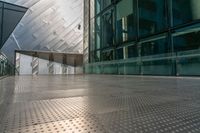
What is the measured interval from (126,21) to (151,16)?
2.70 m

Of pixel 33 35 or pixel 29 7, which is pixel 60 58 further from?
pixel 29 7

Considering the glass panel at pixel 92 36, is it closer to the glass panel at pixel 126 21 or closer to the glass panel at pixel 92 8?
the glass panel at pixel 92 8

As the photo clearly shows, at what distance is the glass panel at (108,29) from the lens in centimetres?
1562

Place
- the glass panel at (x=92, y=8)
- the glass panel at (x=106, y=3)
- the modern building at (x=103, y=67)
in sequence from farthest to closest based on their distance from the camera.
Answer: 1. the glass panel at (x=92, y=8)
2. the glass panel at (x=106, y=3)
3. the modern building at (x=103, y=67)

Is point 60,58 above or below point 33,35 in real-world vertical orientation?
below

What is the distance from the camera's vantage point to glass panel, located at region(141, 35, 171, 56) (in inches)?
371

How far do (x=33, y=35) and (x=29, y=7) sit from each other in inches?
164

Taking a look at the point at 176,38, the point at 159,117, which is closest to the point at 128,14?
the point at 176,38

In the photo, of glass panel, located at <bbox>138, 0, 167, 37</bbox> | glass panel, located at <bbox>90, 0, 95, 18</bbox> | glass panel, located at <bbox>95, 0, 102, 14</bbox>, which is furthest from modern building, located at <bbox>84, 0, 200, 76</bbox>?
glass panel, located at <bbox>90, 0, 95, 18</bbox>

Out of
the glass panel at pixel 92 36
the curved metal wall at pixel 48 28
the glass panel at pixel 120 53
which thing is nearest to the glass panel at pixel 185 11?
the glass panel at pixel 120 53

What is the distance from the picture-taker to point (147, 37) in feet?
36.2

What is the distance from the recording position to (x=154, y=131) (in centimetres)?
120

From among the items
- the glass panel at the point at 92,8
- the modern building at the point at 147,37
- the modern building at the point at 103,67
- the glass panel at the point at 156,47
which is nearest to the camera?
the modern building at the point at 103,67

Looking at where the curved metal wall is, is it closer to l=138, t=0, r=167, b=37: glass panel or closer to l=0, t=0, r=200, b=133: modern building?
l=0, t=0, r=200, b=133: modern building
